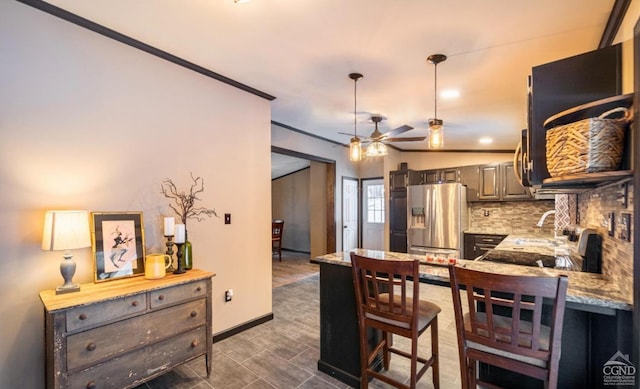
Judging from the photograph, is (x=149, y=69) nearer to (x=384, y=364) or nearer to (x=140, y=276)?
(x=140, y=276)

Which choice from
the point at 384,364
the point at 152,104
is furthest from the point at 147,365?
the point at 152,104

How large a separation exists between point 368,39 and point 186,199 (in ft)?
6.87

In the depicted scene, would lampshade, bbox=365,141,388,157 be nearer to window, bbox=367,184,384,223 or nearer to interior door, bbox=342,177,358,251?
interior door, bbox=342,177,358,251

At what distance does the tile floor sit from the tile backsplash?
2.74m

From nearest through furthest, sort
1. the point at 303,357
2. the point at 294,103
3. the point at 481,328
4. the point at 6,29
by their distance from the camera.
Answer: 1. the point at 481,328
2. the point at 6,29
3. the point at 303,357
4. the point at 294,103

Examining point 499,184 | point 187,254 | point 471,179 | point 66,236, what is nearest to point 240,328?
point 187,254

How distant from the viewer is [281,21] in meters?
2.10

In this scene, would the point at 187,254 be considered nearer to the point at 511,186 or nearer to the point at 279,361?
the point at 279,361

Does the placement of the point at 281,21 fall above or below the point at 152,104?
above

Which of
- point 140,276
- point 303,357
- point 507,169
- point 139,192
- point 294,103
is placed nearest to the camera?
point 140,276

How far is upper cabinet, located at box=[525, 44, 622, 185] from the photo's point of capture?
1.64 m

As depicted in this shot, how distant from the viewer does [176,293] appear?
2191 mm

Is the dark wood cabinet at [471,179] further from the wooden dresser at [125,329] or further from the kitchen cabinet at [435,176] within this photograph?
the wooden dresser at [125,329]

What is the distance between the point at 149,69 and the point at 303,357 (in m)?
2.85
